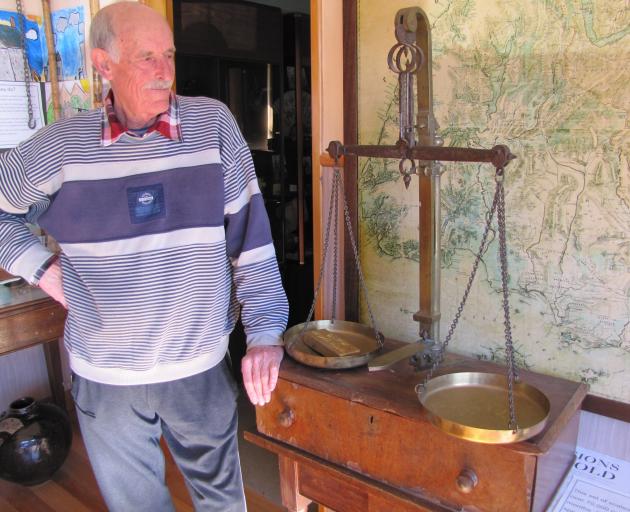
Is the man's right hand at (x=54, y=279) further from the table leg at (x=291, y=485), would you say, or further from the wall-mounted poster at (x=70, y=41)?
the wall-mounted poster at (x=70, y=41)

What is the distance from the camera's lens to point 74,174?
1.17m

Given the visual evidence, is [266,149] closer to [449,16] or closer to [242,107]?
[242,107]

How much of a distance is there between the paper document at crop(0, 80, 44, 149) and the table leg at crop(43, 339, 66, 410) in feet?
3.11

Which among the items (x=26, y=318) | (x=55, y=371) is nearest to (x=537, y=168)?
(x=26, y=318)

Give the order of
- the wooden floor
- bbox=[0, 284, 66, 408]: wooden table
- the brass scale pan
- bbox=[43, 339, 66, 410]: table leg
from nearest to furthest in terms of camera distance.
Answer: the brass scale pan, bbox=[0, 284, 66, 408]: wooden table, the wooden floor, bbox=[43, 339, 66, 410]: table leg

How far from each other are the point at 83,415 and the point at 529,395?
946 millimetres

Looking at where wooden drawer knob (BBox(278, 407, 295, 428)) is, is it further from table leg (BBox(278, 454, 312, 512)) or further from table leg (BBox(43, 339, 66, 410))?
table leg (BBox(43, 339, 66, 410))

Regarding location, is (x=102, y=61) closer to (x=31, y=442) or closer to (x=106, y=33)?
(x=106, y=33)

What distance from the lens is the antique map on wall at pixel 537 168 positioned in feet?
3.65

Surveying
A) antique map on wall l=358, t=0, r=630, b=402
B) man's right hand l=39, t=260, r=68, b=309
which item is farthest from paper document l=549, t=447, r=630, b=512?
man's right hand l=39, t=260, r=68, b=309

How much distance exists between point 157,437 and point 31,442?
3.41 ft

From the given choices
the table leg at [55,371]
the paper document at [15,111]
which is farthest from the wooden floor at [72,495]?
the paper document at [15,111]

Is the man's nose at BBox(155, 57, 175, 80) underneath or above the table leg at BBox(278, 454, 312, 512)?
above

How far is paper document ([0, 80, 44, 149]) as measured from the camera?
2160 millimetres
